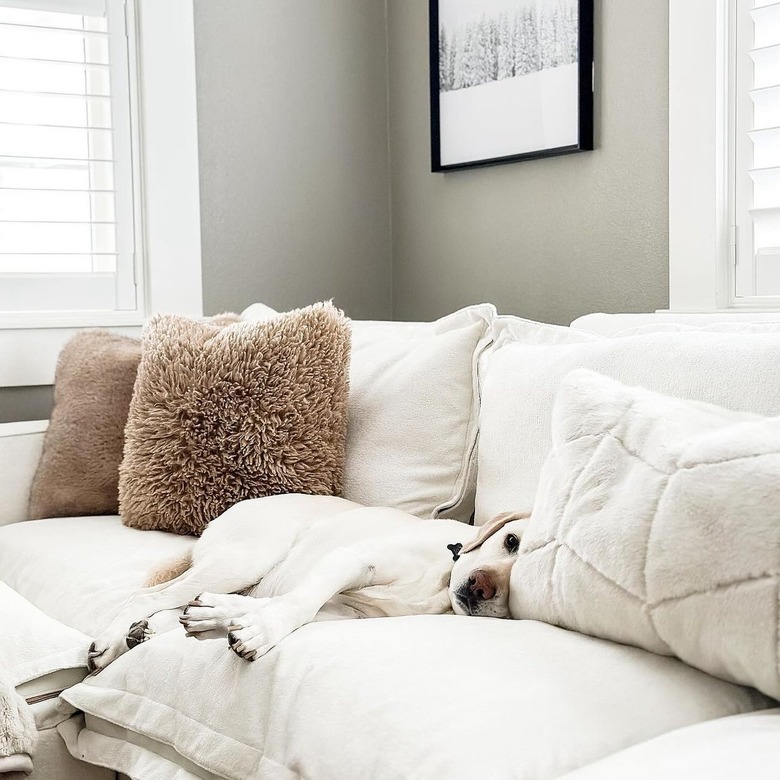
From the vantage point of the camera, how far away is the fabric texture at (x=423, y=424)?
197cm

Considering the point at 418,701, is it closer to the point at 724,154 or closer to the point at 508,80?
the point at 724,154

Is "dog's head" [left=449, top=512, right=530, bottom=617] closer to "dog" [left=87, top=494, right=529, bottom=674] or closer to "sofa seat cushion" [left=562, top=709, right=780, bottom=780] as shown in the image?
"dog" [left=87, top=494, right=529, bottom=674]

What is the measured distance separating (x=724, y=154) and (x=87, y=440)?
1549 mm

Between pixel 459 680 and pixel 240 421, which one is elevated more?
pixel 240 421

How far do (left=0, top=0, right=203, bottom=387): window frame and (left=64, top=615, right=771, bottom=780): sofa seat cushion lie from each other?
1.72 m

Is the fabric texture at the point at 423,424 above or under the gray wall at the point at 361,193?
under

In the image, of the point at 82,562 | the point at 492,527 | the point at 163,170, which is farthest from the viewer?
the point at 163,170

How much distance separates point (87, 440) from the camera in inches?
95.8

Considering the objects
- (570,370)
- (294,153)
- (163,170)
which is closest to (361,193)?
(294,153)

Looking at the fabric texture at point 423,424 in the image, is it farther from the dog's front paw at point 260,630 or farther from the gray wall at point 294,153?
the gray wall at point 294,153

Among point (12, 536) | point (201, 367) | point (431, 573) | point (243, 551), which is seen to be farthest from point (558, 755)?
point (12, 536)

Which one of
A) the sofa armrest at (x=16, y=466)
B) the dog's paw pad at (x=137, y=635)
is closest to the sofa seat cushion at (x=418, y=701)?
the dog's paw pad at (x=137, y=635)

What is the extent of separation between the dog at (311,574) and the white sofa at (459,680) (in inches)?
2.0

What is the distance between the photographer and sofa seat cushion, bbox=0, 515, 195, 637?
179 cm
